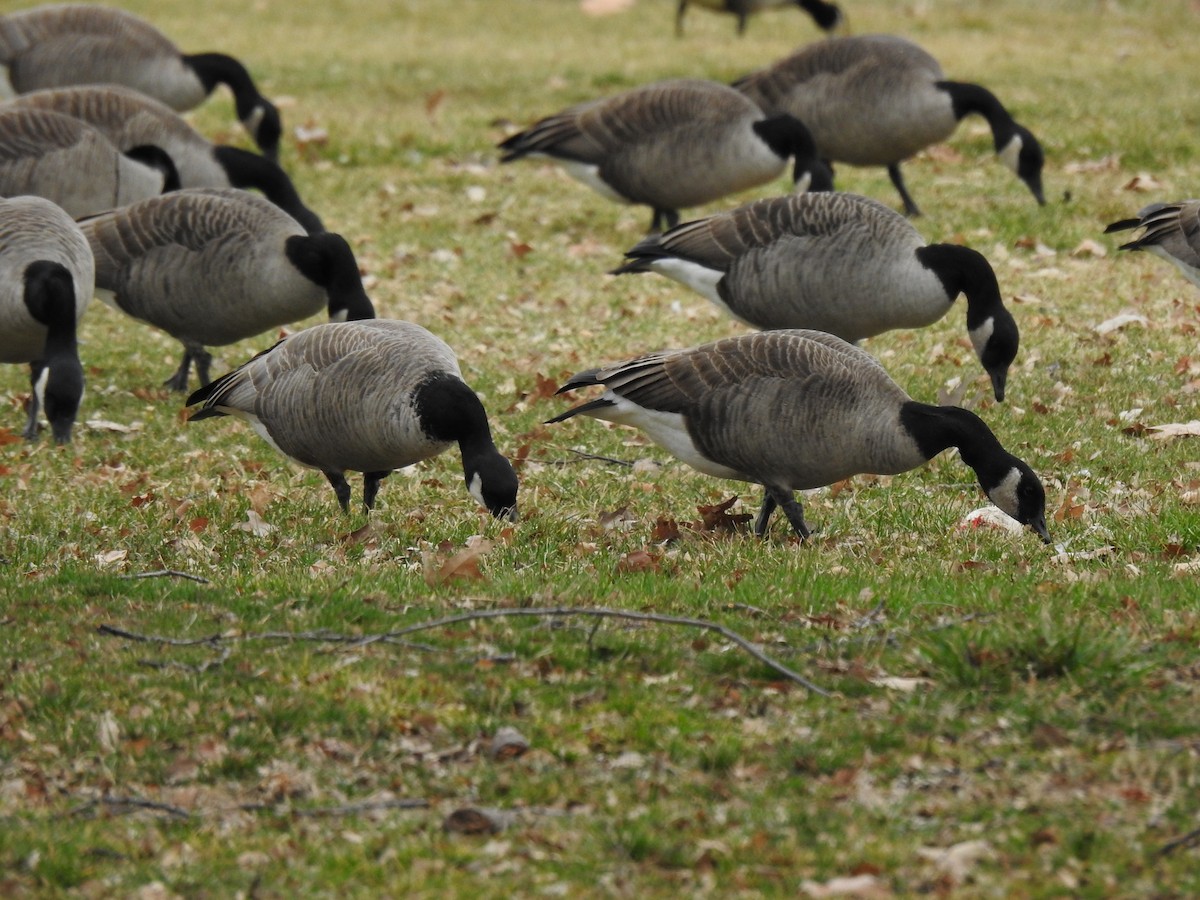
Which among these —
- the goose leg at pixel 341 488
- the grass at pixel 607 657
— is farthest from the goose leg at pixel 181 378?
the goose leg at pixel 341 488

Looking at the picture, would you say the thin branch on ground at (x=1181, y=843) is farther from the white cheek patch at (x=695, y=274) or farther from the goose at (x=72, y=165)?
the goose at (x=72, y=165)

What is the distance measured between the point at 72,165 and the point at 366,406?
5572mm

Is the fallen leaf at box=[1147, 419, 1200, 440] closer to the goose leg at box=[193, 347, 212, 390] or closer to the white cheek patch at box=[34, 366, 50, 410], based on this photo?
the goose leg at box=[193, 347, 212, 390]

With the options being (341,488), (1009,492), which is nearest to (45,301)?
(341,488)

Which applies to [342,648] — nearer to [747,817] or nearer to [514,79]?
[747,817]

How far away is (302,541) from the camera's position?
7484 millimetres

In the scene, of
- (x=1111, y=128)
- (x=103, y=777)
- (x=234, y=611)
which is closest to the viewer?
(x=103, y=777)

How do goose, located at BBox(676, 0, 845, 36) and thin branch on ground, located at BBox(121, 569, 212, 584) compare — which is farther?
goose, located at BBox(676, 0, 845, 36)

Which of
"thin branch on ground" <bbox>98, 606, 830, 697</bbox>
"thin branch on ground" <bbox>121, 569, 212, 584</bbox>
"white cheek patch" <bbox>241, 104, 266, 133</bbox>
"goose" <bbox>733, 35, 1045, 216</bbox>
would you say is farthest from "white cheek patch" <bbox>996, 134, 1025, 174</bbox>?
"thin branch on ground" <bbox>121, 569, 212, 584</bbox>

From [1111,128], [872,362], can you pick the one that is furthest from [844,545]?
[1111,128]

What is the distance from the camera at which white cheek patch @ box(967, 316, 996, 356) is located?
30.0ft

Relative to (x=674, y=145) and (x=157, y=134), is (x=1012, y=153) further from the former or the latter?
(x=157, y=134)

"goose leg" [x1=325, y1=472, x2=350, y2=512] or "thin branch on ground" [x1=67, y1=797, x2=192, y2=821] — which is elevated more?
"thin branch on ground" [x1=67, y1=797, x2=192, y2=821]

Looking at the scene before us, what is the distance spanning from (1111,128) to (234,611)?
13.2m
